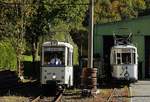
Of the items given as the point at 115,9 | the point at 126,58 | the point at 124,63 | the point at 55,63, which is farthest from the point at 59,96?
the point at 115,9

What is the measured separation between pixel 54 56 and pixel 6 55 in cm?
1666

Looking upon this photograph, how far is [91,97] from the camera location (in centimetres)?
2728

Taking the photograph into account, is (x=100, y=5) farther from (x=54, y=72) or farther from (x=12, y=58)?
(x=54, y=72)

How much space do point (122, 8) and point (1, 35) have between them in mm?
52346

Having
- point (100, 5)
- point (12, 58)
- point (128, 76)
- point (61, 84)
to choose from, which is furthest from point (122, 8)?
point (61, 84)

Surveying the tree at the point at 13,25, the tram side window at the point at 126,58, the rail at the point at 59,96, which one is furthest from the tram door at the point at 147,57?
the rail at the point at 59,96

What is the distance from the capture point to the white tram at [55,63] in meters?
28.6

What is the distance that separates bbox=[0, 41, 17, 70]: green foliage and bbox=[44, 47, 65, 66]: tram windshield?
50.7 ft

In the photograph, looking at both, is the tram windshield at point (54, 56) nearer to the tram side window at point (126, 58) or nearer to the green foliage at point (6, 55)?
the tram side window at point (126, 58)

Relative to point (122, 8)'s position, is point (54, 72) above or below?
below

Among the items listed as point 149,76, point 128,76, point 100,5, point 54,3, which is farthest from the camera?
point 100,5

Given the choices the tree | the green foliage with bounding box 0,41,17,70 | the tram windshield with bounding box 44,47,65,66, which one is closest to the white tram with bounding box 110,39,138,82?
the tree

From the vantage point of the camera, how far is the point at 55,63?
2877 cm

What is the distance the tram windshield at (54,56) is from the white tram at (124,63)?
10.5 m
